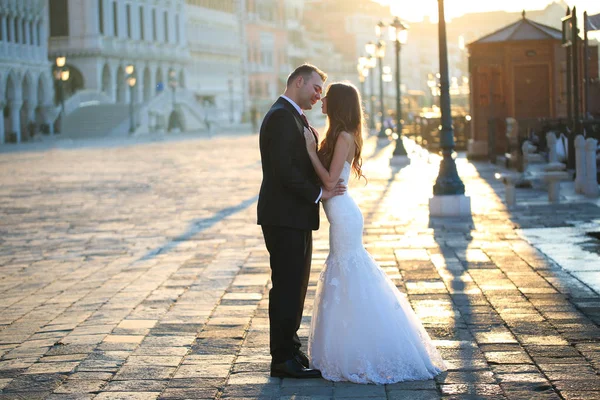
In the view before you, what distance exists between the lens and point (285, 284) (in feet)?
18.9

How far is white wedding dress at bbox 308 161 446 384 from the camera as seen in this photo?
18.2 feet

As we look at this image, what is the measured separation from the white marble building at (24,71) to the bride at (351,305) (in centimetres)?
5340

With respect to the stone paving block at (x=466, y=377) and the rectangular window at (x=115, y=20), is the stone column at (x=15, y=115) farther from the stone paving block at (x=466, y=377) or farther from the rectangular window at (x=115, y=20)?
the stone paving block at (x=466, y=377)

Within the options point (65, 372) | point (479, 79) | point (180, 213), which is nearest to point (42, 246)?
point (180, 213)

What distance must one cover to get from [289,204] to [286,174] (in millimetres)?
176

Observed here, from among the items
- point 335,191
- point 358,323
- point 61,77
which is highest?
point 61,77

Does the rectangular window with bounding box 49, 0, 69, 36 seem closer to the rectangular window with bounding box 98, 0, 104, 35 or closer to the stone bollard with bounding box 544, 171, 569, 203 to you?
the rectangular window with bounding box 98, 0, 104, 35

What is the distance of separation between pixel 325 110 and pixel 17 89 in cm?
5853

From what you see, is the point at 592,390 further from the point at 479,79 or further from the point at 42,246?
the point at 479,79

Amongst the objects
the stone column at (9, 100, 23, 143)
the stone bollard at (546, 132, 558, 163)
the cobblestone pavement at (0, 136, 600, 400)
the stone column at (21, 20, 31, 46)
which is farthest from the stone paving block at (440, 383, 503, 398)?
the stone column at (21, 20, 31, 46)

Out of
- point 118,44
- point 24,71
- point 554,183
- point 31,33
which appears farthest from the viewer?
point 118,44

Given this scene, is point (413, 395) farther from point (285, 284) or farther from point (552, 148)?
point (552, 148)

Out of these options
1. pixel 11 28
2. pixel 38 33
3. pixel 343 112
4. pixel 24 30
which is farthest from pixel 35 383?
pixel 38 33

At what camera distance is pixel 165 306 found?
7.91 m
